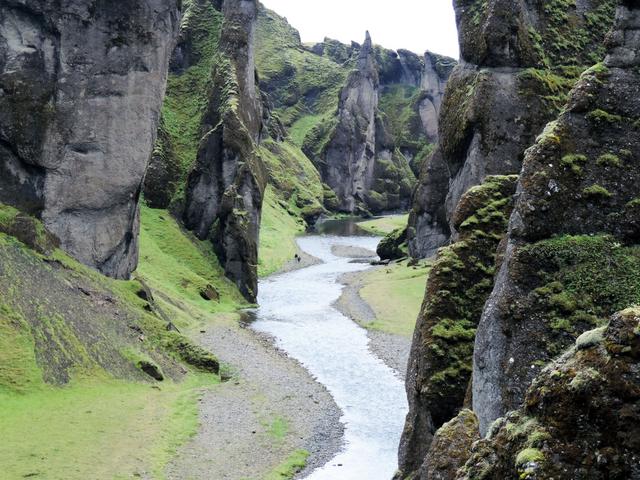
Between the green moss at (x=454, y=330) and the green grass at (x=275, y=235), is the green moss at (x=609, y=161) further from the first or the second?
the green grass at (x=275, y=235)

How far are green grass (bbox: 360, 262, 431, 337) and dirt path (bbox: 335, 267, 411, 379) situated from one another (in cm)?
97

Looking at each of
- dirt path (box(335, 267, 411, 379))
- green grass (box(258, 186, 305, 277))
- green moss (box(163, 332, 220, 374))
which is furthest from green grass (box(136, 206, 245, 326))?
green grass (box(258, 186, 305, 277))

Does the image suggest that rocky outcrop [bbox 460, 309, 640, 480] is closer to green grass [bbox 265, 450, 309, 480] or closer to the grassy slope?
green grass [bbox 265, 450, 309, 480]

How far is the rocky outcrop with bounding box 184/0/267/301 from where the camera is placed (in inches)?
3556

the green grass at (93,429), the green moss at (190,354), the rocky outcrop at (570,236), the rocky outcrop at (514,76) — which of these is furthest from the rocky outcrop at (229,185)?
the rocky outcrop at (570,236)

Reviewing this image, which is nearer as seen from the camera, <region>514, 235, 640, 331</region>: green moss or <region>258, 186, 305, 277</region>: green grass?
<region>514, 235, 640, 331</region>: green moss

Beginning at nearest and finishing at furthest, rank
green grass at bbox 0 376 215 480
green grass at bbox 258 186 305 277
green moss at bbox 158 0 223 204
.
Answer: green grass at bbox 0 376 215 480
green moss at bbox 158 0 223 204
green grass at bbox 258 186 305 277

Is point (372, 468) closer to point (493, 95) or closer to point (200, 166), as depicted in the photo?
point (493, 95)

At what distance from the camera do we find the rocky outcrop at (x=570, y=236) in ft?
57.1

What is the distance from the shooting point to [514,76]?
4938 cm

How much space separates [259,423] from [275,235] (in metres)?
101

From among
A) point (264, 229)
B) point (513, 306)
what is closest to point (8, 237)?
point (513, 306)

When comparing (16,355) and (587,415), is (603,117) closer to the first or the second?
(587,415)

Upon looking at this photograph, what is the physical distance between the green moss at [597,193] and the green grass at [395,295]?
163ft
